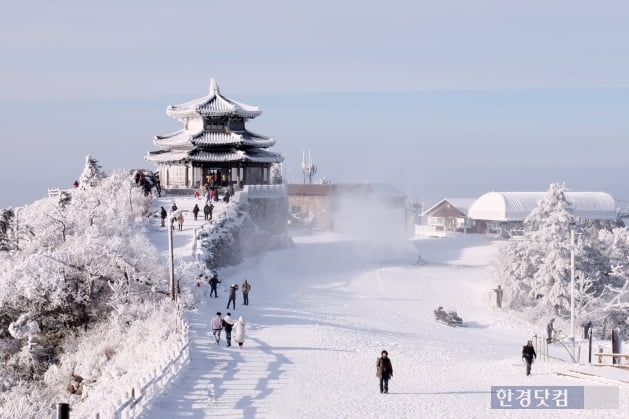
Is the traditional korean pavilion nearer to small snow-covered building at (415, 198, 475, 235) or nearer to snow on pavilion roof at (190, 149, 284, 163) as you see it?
snow on pavilion roof at (190, 149, 284, 163)

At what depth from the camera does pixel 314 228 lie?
233 feet

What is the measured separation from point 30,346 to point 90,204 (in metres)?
10.1

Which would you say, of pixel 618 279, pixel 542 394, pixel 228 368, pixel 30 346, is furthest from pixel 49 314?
pixel 618 279

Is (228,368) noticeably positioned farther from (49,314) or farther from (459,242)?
(459,242)

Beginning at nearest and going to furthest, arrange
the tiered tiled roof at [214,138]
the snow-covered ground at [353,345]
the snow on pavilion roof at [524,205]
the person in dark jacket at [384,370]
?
the snow-covered ground at [353,345] → the person in dark jacket at [384,370] → the tiered tiled roof at [214,138] → the snow on pavilion roof at [524,205]

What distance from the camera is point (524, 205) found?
64.1 m

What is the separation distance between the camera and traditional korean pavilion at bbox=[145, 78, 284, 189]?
52938mm

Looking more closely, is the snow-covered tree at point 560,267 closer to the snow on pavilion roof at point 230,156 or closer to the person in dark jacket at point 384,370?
the snow on pavilion roof at point 230,156

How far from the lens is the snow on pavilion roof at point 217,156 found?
5262 centimetres

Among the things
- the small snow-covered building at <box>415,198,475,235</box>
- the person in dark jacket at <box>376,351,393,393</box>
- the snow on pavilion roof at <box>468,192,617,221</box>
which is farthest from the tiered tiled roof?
the person in dark jacket at <box>376,351,393,393</box>

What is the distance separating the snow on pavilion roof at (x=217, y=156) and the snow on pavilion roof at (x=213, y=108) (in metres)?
2.98

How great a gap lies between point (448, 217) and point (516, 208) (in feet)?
35.2

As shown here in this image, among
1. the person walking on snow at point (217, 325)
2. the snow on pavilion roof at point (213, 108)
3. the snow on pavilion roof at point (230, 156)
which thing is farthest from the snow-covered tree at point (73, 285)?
the snow on pavilion roof at point (213, 108)

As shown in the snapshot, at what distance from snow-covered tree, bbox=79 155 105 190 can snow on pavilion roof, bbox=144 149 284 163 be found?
5.87 meters
